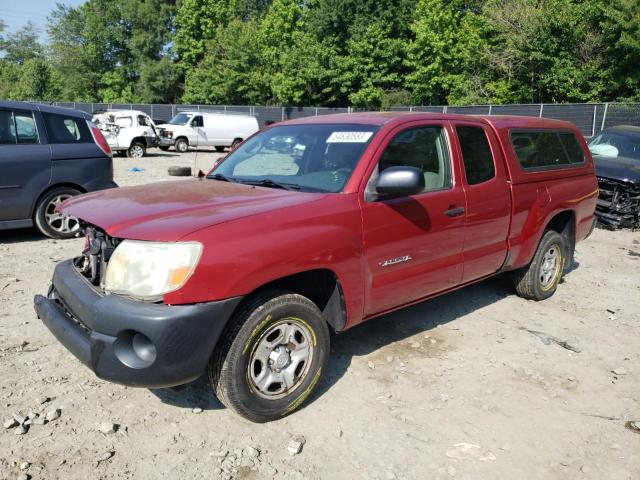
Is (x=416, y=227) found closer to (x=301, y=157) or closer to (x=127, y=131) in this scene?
(x=301, y=157)

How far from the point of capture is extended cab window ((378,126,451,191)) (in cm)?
391

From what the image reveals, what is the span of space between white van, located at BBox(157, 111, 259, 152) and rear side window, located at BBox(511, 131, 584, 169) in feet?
64.8

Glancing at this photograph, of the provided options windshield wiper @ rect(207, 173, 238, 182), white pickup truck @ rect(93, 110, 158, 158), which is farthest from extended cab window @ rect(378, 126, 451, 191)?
white pickup truck @ rect(93, 110, 158, 158)

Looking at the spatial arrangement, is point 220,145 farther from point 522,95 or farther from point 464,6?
point 464,6

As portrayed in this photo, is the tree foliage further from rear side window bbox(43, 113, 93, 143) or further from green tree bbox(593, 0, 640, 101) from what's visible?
rear side window bbox(43, 113, 93, 143)

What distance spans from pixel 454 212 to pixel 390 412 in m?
1.60

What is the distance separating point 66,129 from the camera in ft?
24.3

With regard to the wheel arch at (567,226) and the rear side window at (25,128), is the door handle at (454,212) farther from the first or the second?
the rear side window at (25,128)

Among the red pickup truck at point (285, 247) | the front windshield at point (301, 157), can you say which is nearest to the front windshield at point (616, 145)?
the red pickup truck at point (285, 247)

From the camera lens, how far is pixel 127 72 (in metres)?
61.0

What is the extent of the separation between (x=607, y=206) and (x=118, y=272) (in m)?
9.01

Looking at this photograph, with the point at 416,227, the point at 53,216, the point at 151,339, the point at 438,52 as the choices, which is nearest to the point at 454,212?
the point at 416,227

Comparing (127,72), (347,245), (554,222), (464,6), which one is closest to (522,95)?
(464,6)

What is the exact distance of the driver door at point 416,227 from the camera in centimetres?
365
